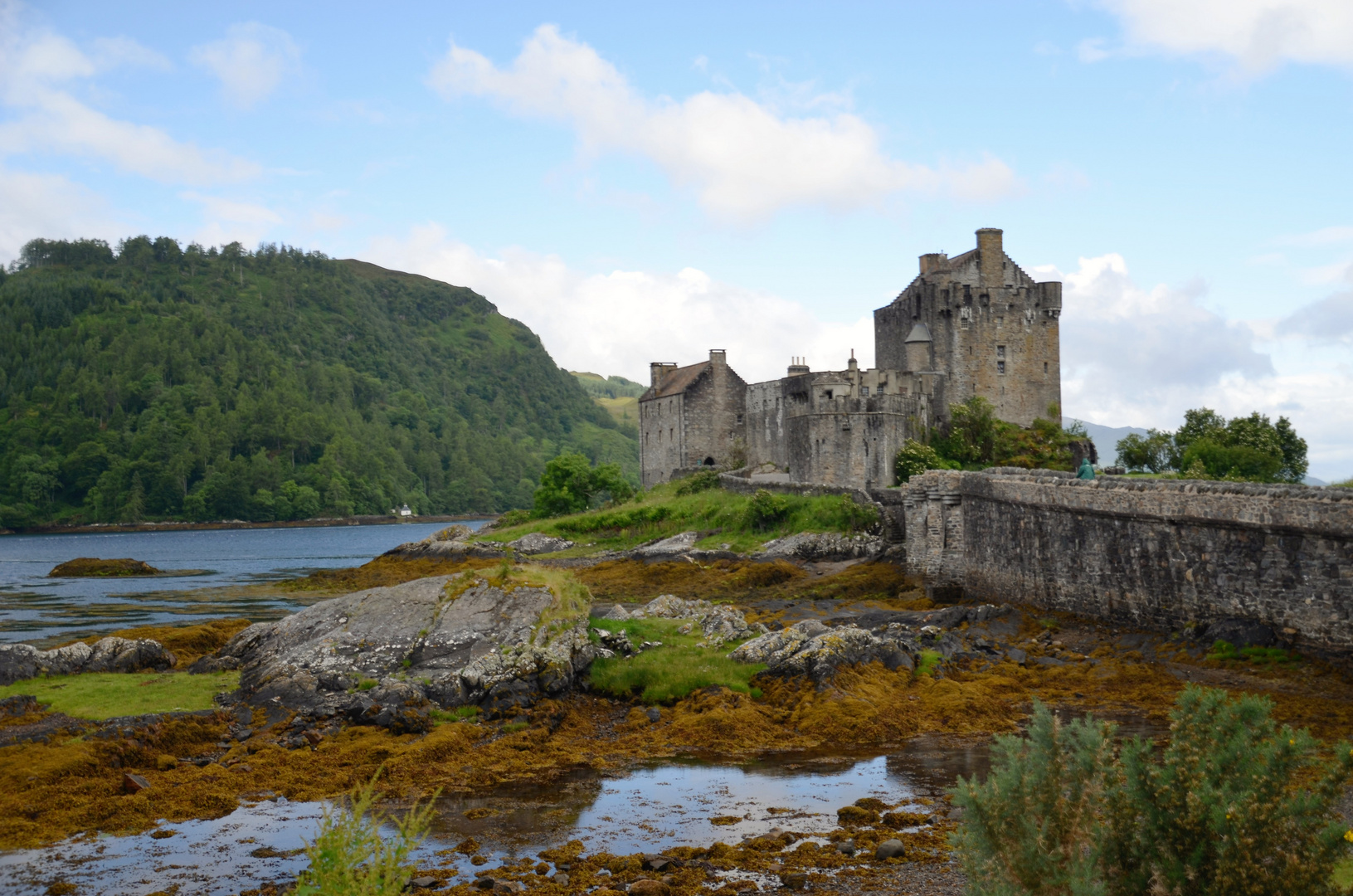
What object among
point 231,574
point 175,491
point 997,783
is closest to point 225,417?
point 175,491

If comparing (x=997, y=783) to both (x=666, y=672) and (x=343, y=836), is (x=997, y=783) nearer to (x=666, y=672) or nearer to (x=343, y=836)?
(x=343, y=836)

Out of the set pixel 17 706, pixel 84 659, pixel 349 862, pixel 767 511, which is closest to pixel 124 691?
pixel 17 706

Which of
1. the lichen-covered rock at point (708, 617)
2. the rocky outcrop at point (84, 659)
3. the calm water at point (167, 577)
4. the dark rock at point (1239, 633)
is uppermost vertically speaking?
the dark rock at point (1239, 633)

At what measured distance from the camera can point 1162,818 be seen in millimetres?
7551

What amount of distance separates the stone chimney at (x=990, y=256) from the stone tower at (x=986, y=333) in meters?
0.04

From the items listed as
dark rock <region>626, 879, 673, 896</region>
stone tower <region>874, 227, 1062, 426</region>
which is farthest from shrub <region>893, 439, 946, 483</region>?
dark rock <region>626, 879, 673, 896</region>

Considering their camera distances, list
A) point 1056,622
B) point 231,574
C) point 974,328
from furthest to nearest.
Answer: point 231,574
point 974,328
point 1056,622

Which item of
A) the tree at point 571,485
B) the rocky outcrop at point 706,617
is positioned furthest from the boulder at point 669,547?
the rocky outcrop at point 706,617

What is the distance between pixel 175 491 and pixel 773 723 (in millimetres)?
132890

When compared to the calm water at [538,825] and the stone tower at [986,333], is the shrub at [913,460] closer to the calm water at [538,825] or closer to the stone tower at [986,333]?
the stone tower at [986,333]

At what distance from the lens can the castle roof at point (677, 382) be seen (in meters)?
65.2

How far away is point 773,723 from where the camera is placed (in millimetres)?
17703

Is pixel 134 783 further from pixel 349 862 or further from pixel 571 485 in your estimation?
pixel 571 485

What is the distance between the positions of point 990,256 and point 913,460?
13.6 meters
